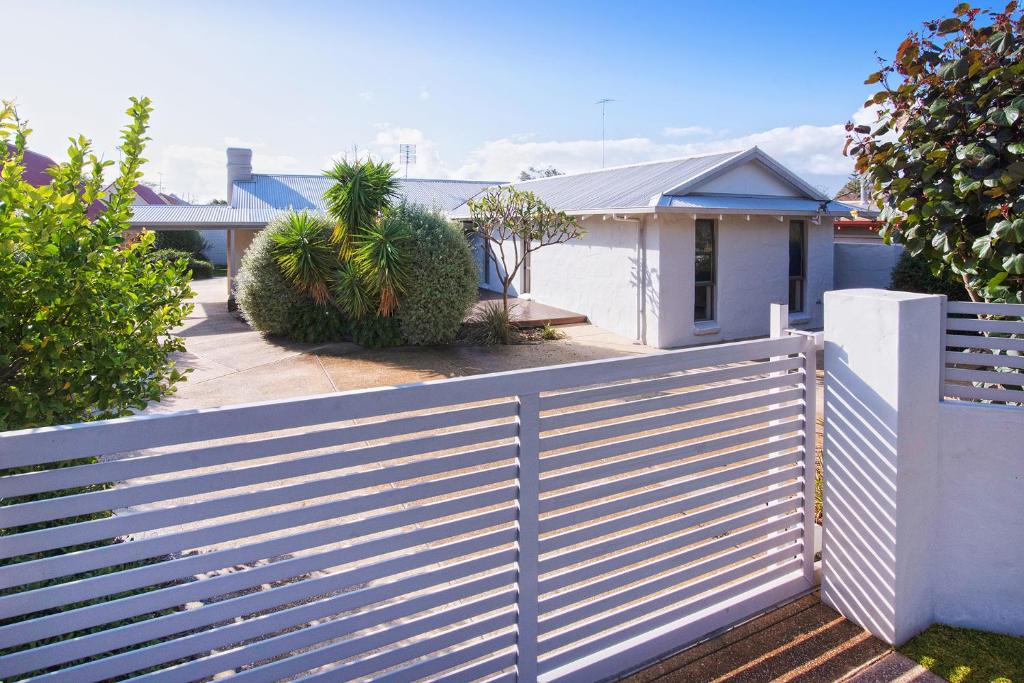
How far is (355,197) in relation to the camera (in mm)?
12172

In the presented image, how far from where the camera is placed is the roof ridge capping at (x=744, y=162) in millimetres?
13188

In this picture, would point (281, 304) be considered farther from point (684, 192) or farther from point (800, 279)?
point (800, 279)

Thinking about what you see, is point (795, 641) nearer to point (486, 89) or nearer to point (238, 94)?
point (238, 94)

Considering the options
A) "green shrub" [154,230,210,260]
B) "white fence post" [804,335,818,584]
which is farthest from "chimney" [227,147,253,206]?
"white fence post" [804,335,818,584]

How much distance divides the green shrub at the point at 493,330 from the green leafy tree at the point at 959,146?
892 cm

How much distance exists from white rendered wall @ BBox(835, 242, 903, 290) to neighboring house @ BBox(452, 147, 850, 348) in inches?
40.7

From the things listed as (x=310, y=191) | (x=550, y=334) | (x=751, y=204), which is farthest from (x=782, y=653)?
(x=310, y=191)

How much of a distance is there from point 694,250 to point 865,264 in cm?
526

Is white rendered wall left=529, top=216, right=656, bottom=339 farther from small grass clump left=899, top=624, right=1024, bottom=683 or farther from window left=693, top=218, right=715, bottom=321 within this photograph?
small grass clump left=899, top=624, right=1024, bottom=683

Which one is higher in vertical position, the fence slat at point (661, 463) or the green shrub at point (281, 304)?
the green shrub at point (281, 304)

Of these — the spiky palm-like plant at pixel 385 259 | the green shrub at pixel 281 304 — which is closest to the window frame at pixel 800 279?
the spiky palm-like plant at pixel 385 259

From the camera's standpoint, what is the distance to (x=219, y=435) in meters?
1.97

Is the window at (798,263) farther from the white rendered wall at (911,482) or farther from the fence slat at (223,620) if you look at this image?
the fence slat at (223,620)

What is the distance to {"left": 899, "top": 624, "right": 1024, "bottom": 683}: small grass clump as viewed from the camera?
3.07m
